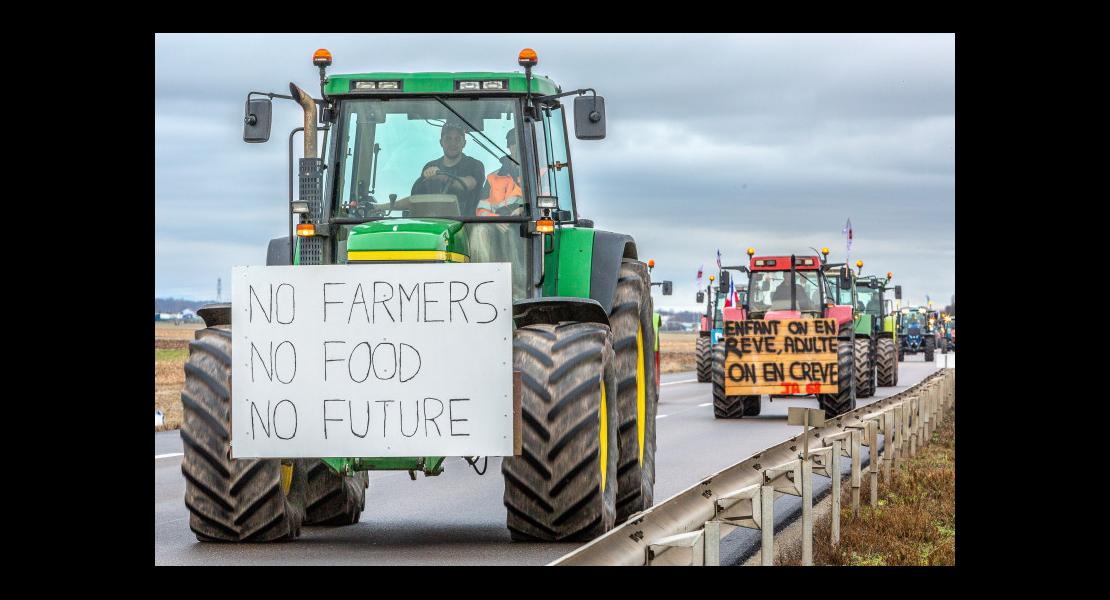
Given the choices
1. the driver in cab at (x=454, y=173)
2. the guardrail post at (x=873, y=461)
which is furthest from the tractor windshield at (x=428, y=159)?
the guardrail post at (x=873, y=461)

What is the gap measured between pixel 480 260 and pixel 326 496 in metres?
2.13

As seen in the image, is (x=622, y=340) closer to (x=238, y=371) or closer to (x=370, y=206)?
(x=370, y=206)

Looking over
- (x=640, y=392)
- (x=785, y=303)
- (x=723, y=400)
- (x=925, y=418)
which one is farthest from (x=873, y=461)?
(x=785, y=303)

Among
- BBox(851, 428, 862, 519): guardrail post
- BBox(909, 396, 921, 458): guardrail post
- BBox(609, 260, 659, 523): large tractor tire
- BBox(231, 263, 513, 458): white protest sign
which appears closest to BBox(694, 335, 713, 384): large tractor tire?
BBox(909, 396, 921, 458): guardrail post

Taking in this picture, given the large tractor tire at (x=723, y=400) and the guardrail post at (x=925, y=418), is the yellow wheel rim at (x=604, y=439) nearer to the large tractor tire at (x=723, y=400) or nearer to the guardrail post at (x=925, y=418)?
the guardrail post at (x=925, y=418)

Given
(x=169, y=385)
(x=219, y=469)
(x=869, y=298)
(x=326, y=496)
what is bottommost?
(x=169, y=385)

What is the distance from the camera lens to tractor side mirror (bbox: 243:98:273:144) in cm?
1055

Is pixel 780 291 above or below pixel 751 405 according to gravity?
above

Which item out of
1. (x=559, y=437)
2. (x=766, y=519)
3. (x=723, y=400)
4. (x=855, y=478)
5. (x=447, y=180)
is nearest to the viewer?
(x=766, y=519)

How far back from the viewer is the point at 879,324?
137ft

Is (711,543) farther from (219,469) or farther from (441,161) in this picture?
(441,161)

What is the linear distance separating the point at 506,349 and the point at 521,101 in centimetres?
266

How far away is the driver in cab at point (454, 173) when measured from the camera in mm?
10688

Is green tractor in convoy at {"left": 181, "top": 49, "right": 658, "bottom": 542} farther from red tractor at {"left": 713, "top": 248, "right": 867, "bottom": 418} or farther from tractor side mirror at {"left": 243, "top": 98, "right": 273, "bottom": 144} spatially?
red tractor at {"left": 713, "top": 248, "right": 867, "bottom": 418}
